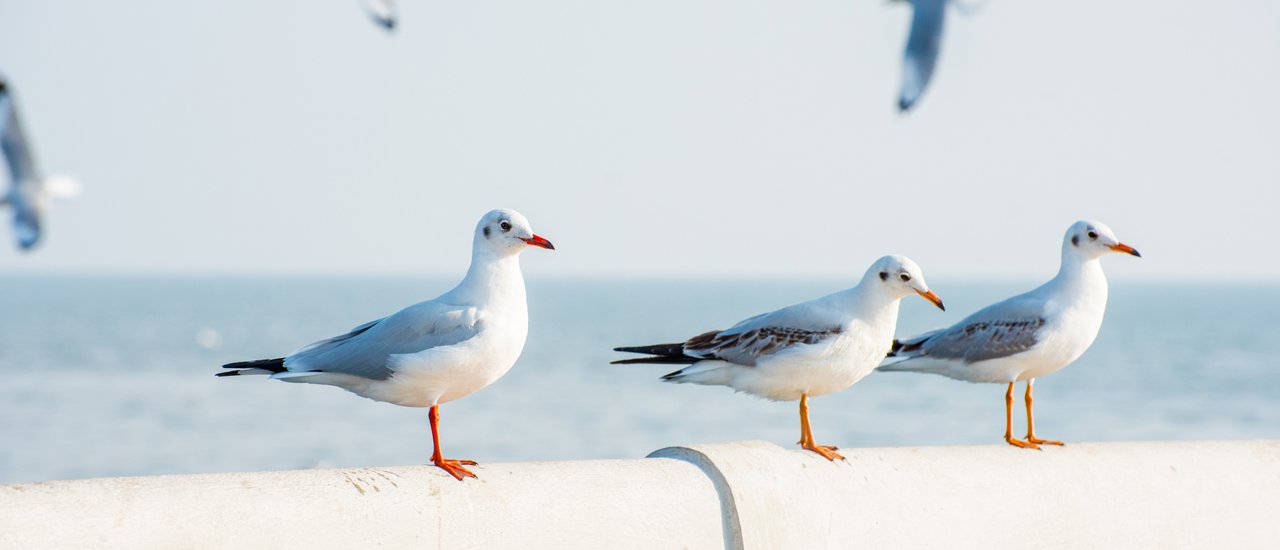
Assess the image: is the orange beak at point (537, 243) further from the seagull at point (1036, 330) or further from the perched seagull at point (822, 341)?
the seagull at point (1036, 330)

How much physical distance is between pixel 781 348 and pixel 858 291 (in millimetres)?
358

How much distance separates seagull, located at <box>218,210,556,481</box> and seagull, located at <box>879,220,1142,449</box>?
209 centimetres

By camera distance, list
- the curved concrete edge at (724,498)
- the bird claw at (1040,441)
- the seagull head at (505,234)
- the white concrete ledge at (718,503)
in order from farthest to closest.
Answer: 1. the bird claw at (1040,441)
2. the seagull head at (505,234)
3. the curved concrete edge at (724,498)
4. the white concrete ledge at (718,503)

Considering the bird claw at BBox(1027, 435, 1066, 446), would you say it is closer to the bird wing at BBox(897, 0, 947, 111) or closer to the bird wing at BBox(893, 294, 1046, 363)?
the bird wing at BBox(893, 294, 1046, 363)

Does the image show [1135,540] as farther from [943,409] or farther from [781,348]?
[943,409]

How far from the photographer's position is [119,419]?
108 feet

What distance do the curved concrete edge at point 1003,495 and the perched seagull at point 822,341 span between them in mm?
757

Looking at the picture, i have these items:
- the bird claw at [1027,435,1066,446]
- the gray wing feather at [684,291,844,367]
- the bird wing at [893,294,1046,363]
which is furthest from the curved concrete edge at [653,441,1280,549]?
the bird wing at [893,294,1046,363]

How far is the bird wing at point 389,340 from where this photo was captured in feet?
16.0

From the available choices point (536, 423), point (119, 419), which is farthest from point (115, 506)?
point (119, 419)

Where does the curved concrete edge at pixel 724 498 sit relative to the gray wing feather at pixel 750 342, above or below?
below

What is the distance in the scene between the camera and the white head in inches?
218

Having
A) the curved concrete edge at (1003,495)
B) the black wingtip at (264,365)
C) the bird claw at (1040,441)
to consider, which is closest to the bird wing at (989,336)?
the bird claw at (1040,441)

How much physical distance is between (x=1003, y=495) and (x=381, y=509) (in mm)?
1900
